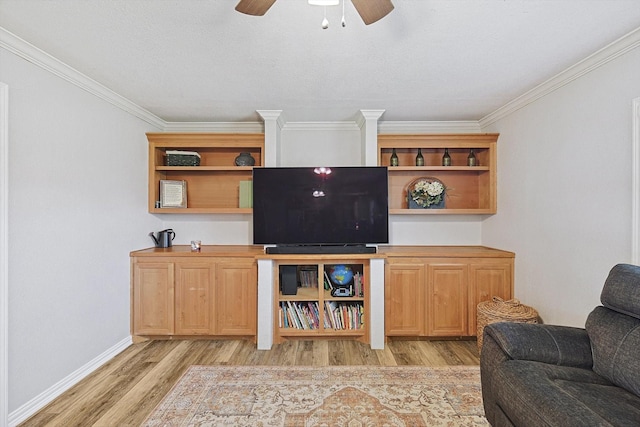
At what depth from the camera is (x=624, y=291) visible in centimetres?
167

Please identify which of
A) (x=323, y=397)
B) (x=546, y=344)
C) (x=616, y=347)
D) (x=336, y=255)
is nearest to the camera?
(x=616, y=347)

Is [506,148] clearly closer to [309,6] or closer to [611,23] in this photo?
[611,23]

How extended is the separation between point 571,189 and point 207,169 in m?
3.31

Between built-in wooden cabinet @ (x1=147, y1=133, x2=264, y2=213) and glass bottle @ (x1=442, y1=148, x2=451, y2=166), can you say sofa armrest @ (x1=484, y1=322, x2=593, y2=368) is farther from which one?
built-in wooden cabinet @ (x1=147, y1=133, x2=264, y2=213)

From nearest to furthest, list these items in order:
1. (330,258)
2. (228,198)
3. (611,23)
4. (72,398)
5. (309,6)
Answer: (309,6) < (611,23) < (72,398) < (330,258) < (228,198)

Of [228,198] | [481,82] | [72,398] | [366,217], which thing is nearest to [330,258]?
[366,217]

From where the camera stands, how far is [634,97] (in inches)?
78.5

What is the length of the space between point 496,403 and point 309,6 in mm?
2307

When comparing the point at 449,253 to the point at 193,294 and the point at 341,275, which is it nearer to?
the point at 341,275

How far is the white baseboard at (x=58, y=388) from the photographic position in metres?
2.05

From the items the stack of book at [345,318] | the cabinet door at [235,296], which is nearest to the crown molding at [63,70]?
the cabinet door at [235,296]

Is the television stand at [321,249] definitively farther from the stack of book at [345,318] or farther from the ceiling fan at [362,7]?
the ceiling fan at [362,7]

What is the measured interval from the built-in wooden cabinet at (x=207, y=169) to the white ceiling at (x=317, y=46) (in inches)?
20.3

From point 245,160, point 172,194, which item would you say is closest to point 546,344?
point 245,160
